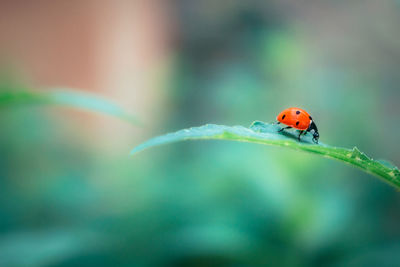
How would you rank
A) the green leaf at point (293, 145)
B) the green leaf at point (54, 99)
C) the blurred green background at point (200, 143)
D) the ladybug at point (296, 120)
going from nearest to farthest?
the green leaf at point (293, 145) < the green leaf at point (54, 99) < the ladybug at point (296, 120) < the blurred green background at point (200, 143)

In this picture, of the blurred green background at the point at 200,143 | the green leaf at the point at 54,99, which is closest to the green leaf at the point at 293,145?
the green leaf at the point at 54,99

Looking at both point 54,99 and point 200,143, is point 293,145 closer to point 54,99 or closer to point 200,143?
point 54,99

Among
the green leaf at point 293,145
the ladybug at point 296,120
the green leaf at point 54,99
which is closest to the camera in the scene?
the green leaf at point 293,145

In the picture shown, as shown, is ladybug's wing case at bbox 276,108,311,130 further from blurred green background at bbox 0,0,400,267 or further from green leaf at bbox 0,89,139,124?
blurred green background at bbox 0,0,400,267

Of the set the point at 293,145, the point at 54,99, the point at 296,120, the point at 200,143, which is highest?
the point at 200,143

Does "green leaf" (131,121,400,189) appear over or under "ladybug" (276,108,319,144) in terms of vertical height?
under

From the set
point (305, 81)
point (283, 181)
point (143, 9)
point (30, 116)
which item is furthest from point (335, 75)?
point (143, 9)

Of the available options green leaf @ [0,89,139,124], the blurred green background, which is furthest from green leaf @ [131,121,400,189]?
the blurred green background

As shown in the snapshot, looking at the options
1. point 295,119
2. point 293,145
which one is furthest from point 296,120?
point 293,145

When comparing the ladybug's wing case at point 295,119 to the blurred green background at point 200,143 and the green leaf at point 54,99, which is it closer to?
the green leaf at point 54,99
